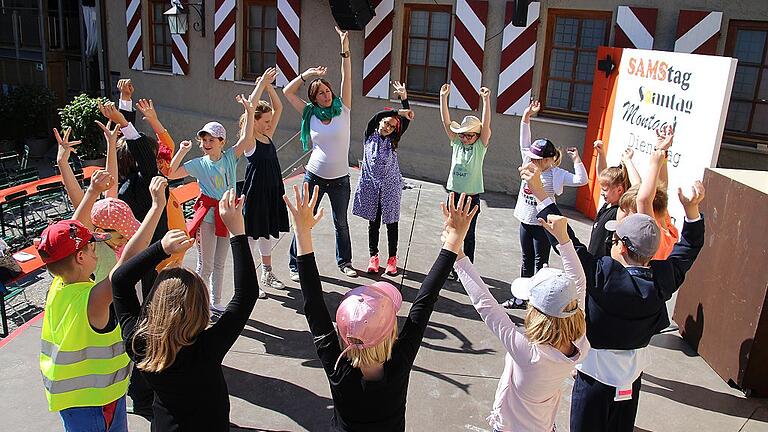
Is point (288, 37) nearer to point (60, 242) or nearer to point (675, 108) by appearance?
point (675, 108)

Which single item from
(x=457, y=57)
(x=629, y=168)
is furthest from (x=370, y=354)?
(x=457, y=57)

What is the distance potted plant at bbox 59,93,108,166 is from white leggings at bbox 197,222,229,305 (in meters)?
7.75

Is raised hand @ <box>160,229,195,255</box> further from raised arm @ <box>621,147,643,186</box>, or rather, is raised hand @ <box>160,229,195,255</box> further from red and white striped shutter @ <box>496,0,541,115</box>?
red and white striped shutter @ <box>496,0,541,115</box>

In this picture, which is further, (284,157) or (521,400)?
(284,157)

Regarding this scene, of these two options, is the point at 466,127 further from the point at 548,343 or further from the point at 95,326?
the point at 95,326

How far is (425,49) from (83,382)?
25.7 ft

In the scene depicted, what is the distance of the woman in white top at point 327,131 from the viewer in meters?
5.32

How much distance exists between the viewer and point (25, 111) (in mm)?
13156

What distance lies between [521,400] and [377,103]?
7.59 m

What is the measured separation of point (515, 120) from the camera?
8.91 meters

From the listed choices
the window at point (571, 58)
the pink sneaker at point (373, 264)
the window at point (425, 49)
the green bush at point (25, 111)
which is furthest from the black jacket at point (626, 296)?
the green bush at point (25, 111)

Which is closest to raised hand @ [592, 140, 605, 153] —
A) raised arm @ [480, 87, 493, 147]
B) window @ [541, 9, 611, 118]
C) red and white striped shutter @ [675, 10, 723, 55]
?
raised arm @ [480, 87, 493, 147]

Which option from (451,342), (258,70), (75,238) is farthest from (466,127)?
(258,70)

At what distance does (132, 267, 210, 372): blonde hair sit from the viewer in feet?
7.38
